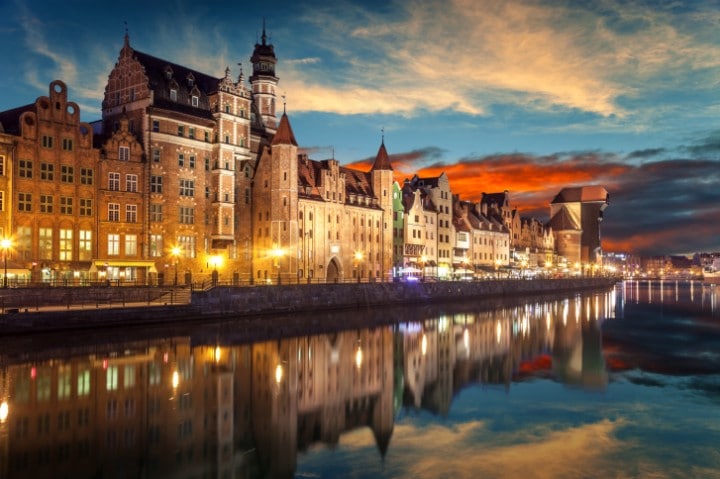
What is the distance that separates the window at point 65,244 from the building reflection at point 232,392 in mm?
21120

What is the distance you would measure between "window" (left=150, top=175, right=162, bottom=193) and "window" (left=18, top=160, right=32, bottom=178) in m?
13.2

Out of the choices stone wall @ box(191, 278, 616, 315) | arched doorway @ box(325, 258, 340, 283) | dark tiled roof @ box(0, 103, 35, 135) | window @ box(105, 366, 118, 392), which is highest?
dark tiled roof @ box(0, 103, 35, 135)

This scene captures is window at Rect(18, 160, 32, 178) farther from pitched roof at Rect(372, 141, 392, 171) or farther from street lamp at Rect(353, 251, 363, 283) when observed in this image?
pitched roof at Rect(372, 141, 392, 171)

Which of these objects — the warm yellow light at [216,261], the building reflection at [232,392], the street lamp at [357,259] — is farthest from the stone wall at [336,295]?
the warm yellow light at [216,261]

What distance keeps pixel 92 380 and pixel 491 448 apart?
2145 cm

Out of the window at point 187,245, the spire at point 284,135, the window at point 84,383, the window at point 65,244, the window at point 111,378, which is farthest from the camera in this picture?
the spire at point 284,135

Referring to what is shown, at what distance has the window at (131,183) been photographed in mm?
72312

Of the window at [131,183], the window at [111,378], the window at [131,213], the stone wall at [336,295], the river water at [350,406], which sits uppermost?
the window at [131,183]

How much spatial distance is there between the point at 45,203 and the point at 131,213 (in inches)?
367

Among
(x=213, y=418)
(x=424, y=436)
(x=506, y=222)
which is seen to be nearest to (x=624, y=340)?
(x=424, y=436)

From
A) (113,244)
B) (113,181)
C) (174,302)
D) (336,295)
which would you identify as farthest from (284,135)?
(174,302)

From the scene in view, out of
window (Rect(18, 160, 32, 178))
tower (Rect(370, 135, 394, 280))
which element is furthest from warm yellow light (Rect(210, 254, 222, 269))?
tower (Rect(370, 135, 394, 280))

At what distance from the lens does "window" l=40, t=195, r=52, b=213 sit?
6481cm

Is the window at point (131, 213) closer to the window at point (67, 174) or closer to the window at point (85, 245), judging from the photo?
the window at point (85, 245)
